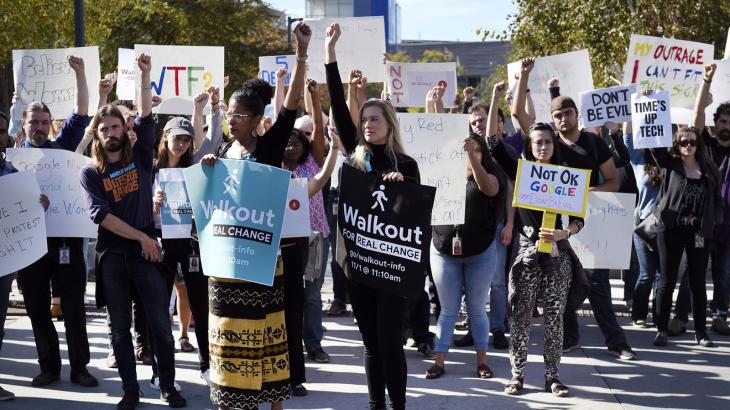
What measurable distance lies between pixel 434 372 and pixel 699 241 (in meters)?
2.89

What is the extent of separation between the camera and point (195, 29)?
107 feet

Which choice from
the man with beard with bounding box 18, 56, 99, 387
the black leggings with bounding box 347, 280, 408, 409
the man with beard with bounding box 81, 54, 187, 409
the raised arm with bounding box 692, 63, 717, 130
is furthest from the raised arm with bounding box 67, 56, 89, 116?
the raised arm with bounding box 692, 63, 717, 130

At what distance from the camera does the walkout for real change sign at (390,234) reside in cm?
586

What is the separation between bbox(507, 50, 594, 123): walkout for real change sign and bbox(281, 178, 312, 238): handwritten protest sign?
4113 millimetres

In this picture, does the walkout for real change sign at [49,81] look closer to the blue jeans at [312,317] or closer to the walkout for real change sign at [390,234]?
the blue jeans at [312,317]

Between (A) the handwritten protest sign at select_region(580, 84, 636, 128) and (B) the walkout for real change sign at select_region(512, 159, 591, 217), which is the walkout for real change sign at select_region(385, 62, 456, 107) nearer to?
(A) the handwritten protest sign at select_region(580, 84, 636, 128)

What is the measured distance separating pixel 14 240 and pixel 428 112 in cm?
322

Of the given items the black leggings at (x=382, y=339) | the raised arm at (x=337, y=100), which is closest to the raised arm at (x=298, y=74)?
the raised arm at (x=337, y=100)

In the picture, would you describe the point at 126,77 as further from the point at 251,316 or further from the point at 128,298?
the point at 251,316

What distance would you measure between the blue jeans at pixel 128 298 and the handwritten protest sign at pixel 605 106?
462 cm

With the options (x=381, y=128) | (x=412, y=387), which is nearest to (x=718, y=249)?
(x=412, y=387)

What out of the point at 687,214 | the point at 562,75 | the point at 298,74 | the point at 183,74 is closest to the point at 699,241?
the point at 687,214

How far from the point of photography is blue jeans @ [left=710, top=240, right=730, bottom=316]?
9555 mm

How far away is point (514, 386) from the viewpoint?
23.7ft
